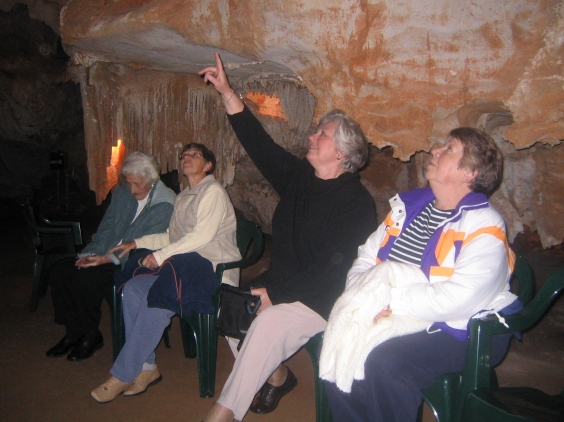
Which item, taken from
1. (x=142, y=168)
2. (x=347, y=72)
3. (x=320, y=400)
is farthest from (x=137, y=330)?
(x=347, y=72)

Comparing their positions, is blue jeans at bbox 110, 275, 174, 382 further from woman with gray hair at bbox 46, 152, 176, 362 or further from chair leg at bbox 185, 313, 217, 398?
woman with gray hair at bbox 46, 152, 176, 362

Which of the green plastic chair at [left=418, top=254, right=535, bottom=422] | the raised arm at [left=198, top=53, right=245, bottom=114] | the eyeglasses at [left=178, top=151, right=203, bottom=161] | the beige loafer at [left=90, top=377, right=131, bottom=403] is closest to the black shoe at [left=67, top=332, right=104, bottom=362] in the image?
the beige loafer at [left=90, top=377, right=131, bottom=403]

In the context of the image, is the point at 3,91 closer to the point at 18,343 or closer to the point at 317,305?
the point at 18,343

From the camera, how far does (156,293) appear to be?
262 centimetres

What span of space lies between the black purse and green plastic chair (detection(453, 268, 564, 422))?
100cm

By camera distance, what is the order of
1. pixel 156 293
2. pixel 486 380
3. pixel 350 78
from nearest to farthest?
1. pixel 486 380
2. pixel 156 293
3. pixel 350 78

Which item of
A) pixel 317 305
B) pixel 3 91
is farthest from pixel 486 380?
pixel 3 91

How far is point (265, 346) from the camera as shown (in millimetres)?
2129

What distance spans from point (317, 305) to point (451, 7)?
5.69 feet

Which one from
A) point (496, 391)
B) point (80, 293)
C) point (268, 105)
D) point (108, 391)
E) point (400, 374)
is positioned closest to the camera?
point (496, 391)

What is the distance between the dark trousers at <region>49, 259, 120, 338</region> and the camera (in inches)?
122

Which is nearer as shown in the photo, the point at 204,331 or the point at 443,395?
the point at 443,395

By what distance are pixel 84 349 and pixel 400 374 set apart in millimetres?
2290

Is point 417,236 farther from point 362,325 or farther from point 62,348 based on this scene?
point 62,348
